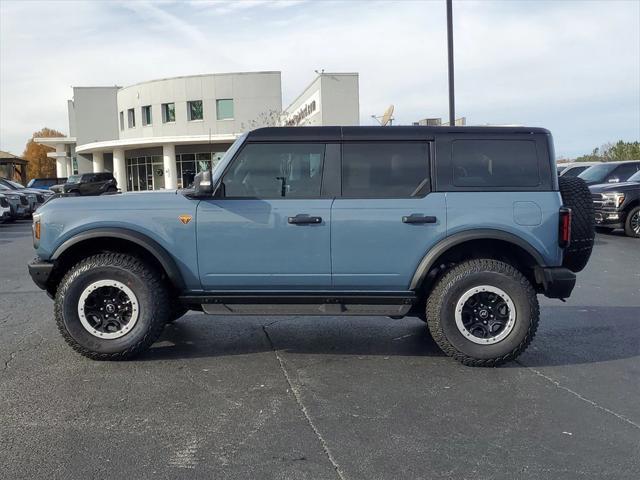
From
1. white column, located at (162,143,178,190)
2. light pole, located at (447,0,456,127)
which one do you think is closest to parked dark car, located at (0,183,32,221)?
light pole, located at (447,0,456,127)

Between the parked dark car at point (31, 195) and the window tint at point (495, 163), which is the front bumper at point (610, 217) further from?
the parked dark car at point (31, 195)

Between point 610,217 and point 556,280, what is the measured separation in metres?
10.8

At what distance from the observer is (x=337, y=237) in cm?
519

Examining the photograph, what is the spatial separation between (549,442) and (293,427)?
5.24 ft

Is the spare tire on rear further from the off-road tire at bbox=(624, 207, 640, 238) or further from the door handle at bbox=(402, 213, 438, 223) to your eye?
the off-road tire at bbox=(624, 207, 640, 238)

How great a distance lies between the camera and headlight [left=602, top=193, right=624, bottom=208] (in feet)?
47.8

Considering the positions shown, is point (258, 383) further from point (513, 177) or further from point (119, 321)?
point (513, 177)

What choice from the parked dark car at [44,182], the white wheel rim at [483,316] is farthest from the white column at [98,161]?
the white wheel rim at [483,316]

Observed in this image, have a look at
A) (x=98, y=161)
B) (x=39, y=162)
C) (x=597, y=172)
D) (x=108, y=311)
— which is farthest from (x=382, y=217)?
(x=39, y=162)

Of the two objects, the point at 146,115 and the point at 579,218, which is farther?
the point at 146,115

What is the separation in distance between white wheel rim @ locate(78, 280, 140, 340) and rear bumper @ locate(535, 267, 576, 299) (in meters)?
3.45

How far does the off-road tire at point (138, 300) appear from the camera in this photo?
527cm

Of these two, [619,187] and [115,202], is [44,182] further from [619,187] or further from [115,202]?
[115,202]

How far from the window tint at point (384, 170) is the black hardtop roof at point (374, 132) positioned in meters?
0.07
